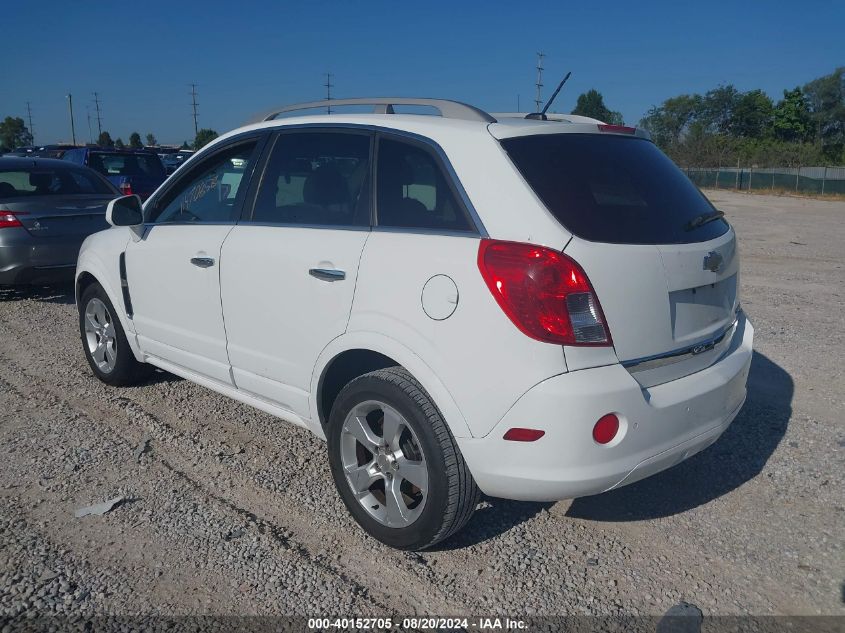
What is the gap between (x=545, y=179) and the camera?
2.85 m

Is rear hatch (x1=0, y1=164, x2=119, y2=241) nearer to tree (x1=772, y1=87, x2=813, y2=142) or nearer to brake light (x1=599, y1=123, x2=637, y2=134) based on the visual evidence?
brake light (x1=599, y1=123, x2=637, y2=134)

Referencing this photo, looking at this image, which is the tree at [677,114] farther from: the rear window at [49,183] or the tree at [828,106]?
the rear window at [49,183]

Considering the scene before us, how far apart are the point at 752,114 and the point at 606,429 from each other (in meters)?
93.3

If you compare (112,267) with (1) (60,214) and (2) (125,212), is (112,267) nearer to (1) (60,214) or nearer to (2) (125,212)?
(2) (125,212)

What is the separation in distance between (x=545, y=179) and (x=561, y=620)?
66.3 inches

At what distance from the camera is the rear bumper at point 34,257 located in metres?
7.61

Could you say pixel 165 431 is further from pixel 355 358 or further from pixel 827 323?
pixel 827 323

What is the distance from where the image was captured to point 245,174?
3.98 meters

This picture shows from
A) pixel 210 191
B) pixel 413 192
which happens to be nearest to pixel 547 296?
pixel 413 192

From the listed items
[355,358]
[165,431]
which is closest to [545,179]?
[355,358]

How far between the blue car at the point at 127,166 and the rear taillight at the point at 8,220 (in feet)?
18.7

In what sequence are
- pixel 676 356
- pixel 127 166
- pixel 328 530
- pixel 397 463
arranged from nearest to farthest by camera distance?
pixel 676 356, pixel 397 463, pixel 328 530, pixel 127 166

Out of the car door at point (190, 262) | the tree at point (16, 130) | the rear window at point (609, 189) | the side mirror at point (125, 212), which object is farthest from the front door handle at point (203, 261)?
the tree at point (16, 130)

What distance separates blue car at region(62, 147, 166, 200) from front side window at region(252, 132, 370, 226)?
1042 cm
